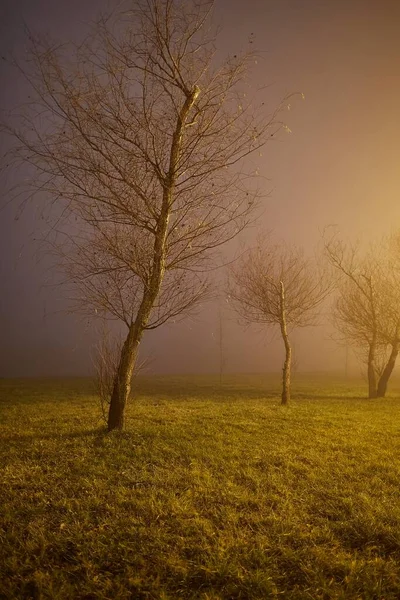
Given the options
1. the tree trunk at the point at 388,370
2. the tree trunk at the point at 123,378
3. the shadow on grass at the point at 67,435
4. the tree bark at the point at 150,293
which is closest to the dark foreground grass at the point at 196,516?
the shadow on grass at the point at 67,435

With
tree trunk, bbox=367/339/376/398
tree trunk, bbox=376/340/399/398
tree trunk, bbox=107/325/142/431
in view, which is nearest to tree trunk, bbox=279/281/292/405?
tree trunk, bbox=367/339/376/398

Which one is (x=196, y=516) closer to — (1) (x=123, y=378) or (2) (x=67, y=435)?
(1) (x=123, y=378)

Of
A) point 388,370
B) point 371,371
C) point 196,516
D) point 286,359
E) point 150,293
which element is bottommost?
point 196,516

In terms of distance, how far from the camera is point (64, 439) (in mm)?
8453

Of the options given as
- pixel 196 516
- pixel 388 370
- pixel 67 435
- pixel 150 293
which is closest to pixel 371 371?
pixel 388 370

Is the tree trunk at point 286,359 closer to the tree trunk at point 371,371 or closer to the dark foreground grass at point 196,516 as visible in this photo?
the dark foreground grass at point 196,516

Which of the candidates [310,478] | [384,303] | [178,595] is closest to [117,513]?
[178,595]

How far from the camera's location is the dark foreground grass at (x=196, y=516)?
3.56 metres

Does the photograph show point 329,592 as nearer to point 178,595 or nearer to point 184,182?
point 178,595

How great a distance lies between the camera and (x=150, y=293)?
8680 millimetres

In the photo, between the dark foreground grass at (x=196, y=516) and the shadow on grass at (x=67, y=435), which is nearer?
the dark foreground grass at (x=196, y=516)

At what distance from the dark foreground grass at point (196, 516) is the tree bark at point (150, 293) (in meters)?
0.78

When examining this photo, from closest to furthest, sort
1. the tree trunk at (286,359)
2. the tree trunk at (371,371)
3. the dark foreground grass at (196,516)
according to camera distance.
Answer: the dark foreground grass at (196,516) < the tree trunk at (286,359) < the tree trunk at (371,371)

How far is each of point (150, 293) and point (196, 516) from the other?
5.18 m
